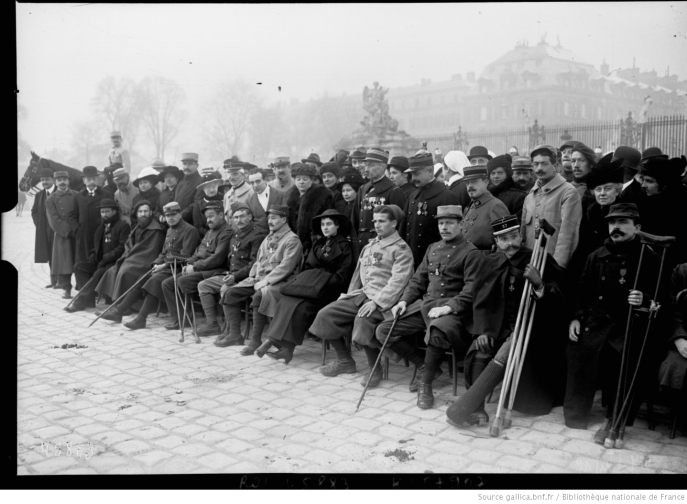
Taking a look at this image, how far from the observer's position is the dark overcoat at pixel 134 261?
901 centimetres

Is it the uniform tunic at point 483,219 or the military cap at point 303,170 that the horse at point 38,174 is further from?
the uniform tunic at point 483,219

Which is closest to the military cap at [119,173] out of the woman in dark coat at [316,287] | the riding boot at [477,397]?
the woman in dark coat at [316,287]

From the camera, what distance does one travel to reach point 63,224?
34.6ft

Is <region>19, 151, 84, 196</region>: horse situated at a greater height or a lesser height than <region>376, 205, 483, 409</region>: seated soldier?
greater

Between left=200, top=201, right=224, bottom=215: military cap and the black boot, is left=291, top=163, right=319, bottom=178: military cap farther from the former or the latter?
the black boot

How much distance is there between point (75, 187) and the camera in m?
11.4

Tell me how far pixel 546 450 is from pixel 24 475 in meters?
3.86

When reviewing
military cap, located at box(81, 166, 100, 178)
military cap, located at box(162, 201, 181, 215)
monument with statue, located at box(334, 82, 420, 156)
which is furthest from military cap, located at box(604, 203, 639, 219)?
monument with statue, located at box(334, 82, 420, 156)

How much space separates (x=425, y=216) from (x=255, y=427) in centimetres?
304

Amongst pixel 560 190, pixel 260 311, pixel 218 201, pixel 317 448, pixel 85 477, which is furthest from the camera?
pixel 218 201

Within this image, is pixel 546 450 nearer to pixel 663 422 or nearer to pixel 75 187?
pixel 663 422

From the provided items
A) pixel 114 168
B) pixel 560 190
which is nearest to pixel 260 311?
pixel 560 190

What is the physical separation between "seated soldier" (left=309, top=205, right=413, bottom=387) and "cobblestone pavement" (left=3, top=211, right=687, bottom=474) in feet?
1.03

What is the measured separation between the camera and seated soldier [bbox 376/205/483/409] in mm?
5402
